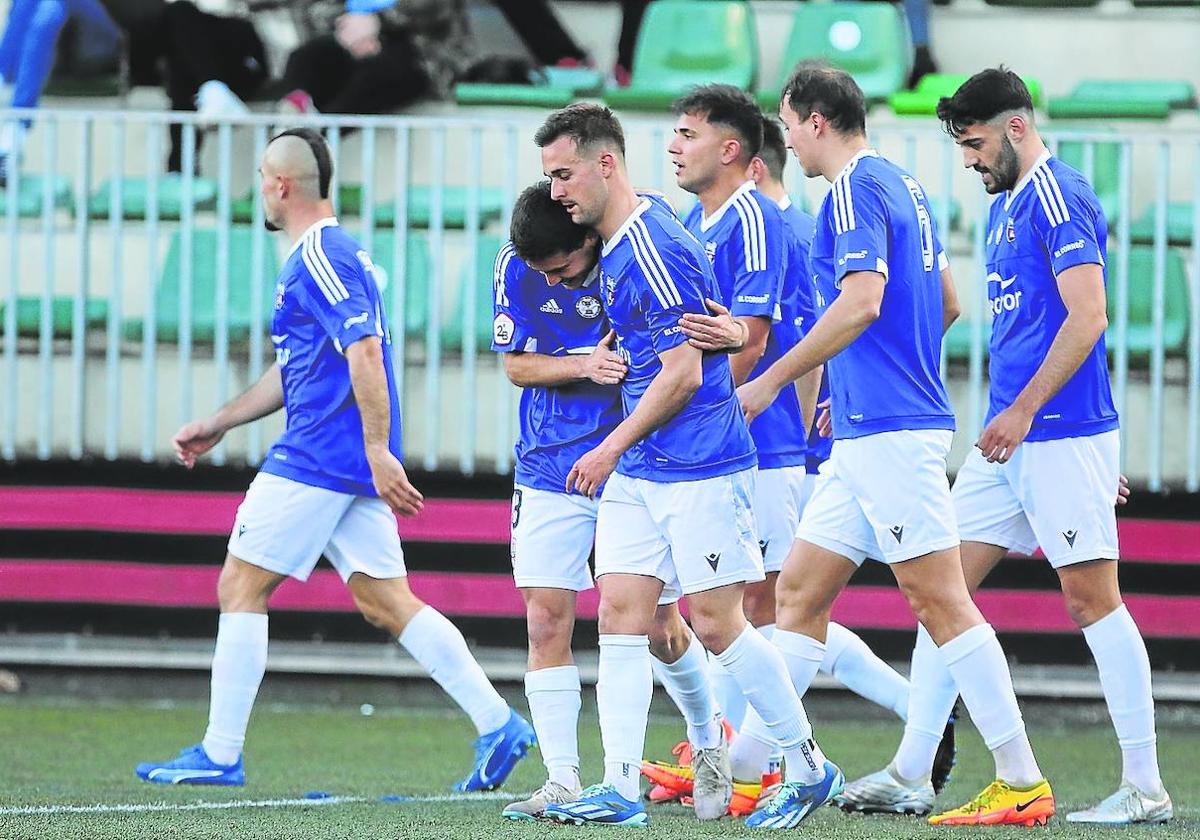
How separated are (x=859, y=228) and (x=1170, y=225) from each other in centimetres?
406

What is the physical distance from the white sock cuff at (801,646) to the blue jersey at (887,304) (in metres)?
0.59

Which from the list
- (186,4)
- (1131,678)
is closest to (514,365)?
(1131,678)

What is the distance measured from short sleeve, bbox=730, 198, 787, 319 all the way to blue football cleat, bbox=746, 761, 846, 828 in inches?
52.4

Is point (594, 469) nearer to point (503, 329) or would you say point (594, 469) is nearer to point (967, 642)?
point (503, 329)

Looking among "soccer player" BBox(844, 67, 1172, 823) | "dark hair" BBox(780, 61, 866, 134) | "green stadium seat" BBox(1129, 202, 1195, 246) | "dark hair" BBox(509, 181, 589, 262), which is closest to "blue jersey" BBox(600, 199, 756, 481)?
"dark hair" BBox(509, 181, 589, 262)

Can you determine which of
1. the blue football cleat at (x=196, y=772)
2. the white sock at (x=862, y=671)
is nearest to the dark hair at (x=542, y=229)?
the white sock at (x=862, y=671)

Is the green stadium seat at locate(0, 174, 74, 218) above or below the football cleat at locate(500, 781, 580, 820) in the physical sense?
above

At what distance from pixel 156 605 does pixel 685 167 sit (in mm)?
4304

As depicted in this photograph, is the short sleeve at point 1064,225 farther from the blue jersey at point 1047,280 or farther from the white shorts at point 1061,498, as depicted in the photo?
the white shorts at point 1061,498

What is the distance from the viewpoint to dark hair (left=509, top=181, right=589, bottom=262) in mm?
4957

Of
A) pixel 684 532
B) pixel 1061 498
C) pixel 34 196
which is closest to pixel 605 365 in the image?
pixel 684 532

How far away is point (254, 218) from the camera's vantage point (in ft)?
29.3

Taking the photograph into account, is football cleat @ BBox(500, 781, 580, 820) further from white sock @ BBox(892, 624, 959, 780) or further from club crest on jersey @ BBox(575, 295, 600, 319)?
club crest on jersey @ BBox(575, 295, 600, 319)

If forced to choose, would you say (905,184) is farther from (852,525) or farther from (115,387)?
(115,387)
